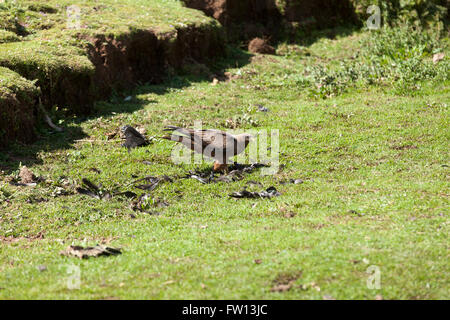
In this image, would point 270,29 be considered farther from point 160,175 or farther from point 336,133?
point 160,175

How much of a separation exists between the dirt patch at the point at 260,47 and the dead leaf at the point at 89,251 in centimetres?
1397

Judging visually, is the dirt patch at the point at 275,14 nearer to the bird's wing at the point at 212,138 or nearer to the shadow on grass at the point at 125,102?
the shadow on grass at the point at 125,102

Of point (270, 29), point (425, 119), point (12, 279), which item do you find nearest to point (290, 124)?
point (425, 119)

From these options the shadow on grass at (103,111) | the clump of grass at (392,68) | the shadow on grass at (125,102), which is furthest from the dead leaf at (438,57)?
the shadow on grass at (103,111)

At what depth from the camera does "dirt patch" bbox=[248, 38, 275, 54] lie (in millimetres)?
19250

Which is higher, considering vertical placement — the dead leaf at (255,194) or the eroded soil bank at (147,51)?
the eroded soil bank at (147,51)

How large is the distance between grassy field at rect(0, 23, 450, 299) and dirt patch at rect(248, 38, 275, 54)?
16.3 ft

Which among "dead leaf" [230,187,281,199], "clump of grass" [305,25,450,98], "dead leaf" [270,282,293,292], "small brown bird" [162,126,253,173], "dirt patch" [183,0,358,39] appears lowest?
"dead leaf" [230,187,281,199]

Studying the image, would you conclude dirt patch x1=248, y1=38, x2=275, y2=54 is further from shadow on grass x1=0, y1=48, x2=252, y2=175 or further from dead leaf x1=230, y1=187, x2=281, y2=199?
dead leaf x1=230, y1=187, x2=281, y2=199

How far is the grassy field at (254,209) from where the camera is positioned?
5508mm

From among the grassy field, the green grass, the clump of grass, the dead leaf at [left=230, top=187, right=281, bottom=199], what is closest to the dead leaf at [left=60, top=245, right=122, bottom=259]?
the grassy field

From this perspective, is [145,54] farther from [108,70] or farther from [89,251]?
[89,251]

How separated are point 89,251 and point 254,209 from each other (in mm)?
2631

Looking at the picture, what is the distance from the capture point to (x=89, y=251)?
6.38 metres
